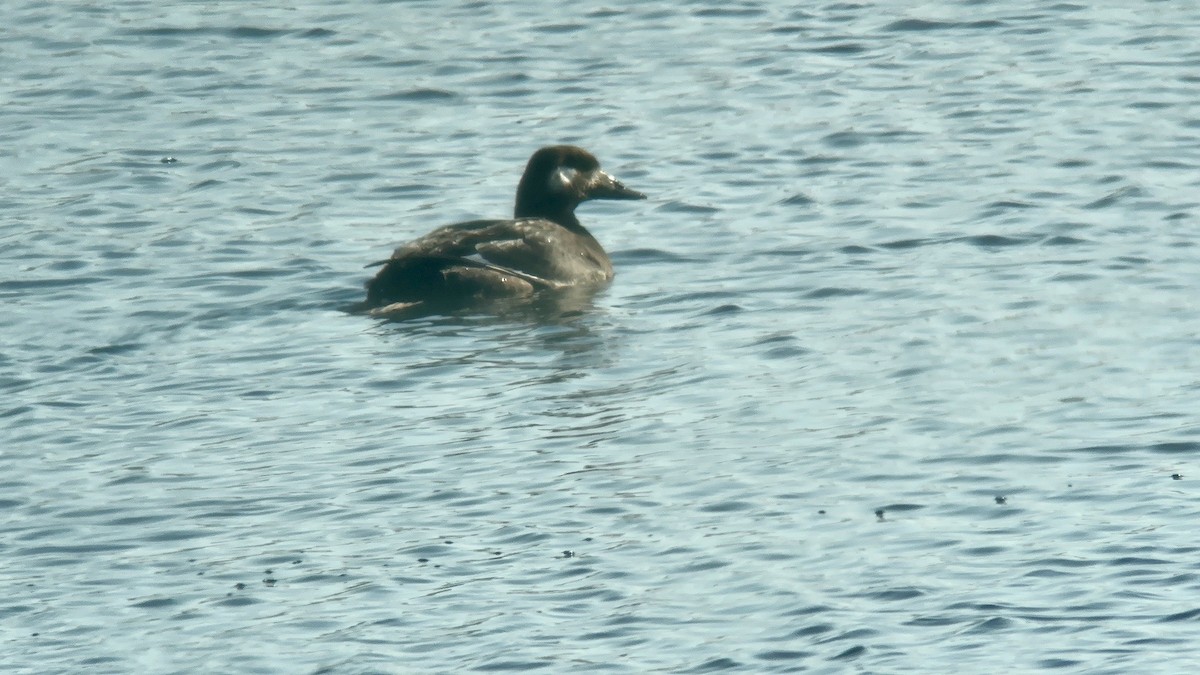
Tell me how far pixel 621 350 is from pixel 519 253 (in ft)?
5.79

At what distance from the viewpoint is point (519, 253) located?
1442cm

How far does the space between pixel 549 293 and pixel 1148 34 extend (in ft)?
25.8

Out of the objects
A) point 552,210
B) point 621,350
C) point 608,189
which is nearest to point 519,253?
point 552,210

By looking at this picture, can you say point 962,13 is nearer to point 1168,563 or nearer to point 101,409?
point 101,409

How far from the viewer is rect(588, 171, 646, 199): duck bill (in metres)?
15.6

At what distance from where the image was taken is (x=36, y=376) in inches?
490

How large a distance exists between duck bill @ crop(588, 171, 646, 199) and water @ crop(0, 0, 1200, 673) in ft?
1.04

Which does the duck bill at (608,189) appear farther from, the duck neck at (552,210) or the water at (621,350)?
the water at (621,350)

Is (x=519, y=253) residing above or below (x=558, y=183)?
below

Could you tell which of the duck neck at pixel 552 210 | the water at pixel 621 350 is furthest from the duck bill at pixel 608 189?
the water at pixel 621 350

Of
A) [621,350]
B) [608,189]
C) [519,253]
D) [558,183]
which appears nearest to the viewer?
[621,350]

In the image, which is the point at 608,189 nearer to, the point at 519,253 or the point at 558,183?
the point at 558,183

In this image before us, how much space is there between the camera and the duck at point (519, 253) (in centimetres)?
1382

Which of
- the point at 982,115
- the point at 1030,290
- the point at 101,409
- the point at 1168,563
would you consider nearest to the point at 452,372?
the point at 101,409
